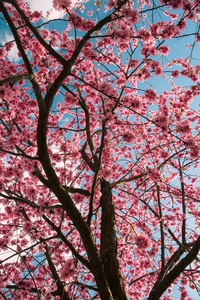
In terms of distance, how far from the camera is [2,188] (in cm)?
324

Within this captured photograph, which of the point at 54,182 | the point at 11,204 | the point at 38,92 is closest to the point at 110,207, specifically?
the point at 54,182

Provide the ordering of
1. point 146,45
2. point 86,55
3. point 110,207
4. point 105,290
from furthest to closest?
1. point 110,207
2. point 86,55
3. point 146,45
4. point 105,290

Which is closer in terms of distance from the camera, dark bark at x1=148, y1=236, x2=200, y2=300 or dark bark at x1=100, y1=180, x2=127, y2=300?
dark bark at x1=148, y1=236, x2=200, y2=300

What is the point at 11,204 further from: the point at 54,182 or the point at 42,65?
the point at 42,65

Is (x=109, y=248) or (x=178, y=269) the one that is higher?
(x=109, y=248)

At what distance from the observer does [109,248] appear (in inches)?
134

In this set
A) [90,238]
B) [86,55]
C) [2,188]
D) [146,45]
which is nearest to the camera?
[90,238]

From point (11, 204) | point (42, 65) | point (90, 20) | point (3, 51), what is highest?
point (3, 51)

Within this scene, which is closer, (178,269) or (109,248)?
(178,269)

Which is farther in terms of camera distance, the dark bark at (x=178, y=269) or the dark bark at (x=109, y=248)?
the dark bark at (x=109, y=248)

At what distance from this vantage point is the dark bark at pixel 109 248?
2988mm

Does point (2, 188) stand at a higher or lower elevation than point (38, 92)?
lower

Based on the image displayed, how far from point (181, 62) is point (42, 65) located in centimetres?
392

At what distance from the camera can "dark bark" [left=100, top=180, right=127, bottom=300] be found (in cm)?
299
